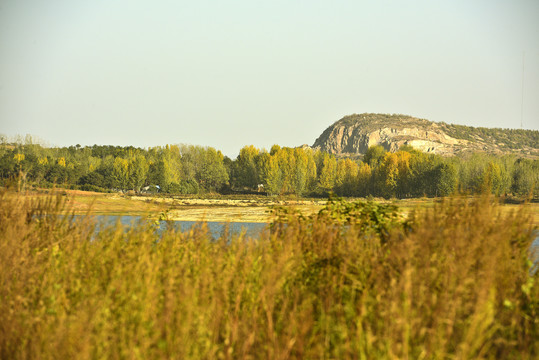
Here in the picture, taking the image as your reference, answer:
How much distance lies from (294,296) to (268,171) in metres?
84.2

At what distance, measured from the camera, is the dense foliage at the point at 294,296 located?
3295 mm

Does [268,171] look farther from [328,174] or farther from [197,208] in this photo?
[197,208]

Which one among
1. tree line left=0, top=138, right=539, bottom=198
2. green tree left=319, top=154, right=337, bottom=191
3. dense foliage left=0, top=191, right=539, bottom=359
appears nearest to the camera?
dense foliage left=0, top=191, right=539, bottom=359

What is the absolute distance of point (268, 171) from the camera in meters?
89.0

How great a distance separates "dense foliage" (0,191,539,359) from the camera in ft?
10.8

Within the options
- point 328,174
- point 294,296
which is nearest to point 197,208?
point 328,174

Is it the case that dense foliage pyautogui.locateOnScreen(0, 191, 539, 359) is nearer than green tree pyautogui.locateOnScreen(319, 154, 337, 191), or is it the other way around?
dense foliage pyautogui.locateOnScreen(0, 191, 539, 359)

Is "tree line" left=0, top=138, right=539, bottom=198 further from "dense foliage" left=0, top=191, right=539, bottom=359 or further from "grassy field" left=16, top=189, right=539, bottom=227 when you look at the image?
"dense foliage" left=0, top=191, right=539, bottom=359

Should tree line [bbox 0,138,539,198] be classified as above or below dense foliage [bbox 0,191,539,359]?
above

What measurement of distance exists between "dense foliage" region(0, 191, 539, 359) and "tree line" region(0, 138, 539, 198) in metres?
63.9

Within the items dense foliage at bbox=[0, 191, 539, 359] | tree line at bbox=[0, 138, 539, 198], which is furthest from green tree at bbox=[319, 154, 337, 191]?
dense foliage at bbox=[0, 191, 539, 359]

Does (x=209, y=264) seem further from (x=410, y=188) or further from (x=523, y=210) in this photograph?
(x=410, y=188)

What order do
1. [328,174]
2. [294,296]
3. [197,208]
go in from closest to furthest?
[294,296] < [197,208] < [328,174]

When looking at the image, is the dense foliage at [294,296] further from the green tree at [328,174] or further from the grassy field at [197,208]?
the green tree at [328,174]
